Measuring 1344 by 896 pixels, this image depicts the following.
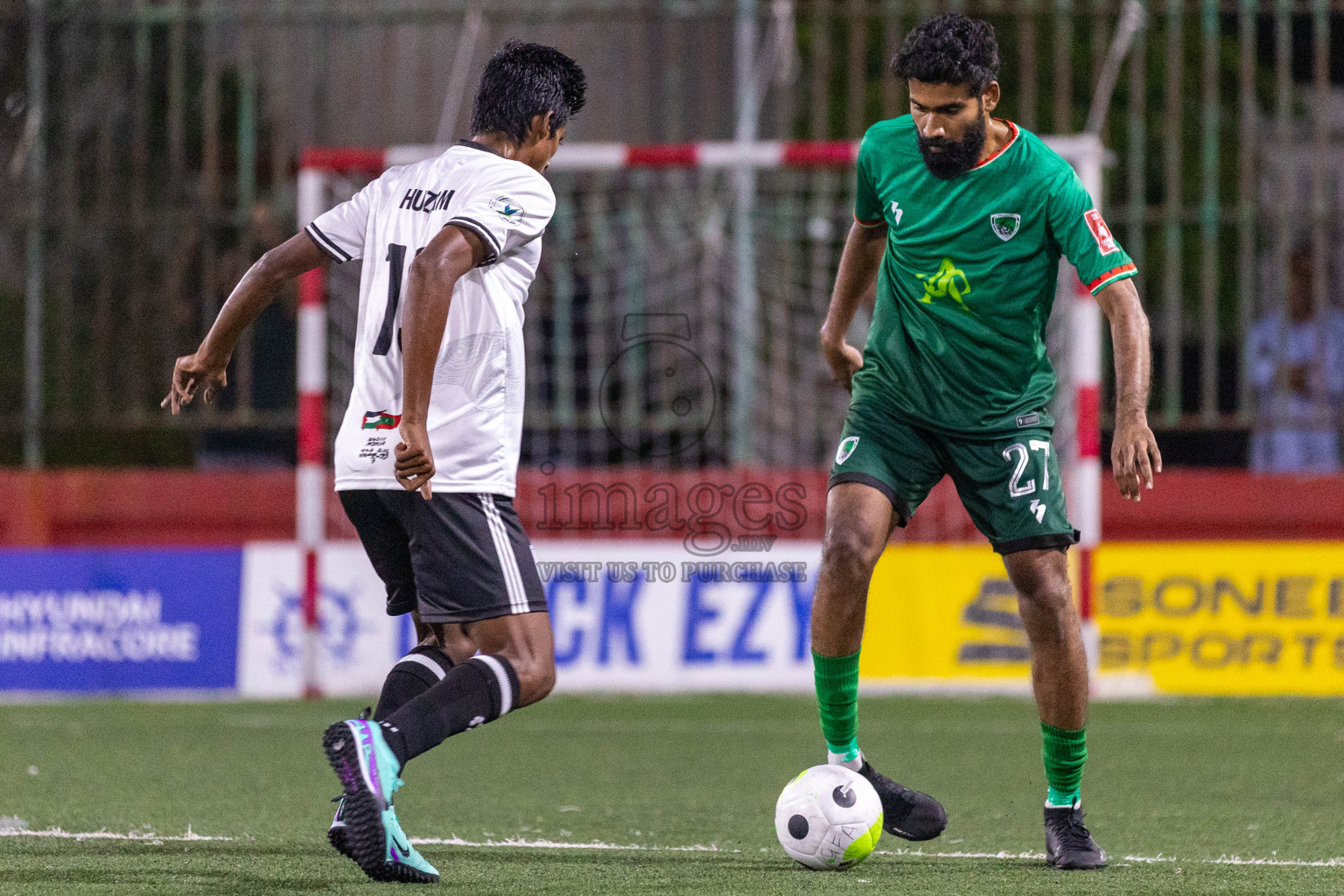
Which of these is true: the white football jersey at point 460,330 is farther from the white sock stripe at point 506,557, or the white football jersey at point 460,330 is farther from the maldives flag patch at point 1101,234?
the maldives flag patch at point 1101,234

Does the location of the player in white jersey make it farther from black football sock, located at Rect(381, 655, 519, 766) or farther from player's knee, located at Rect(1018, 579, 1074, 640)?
player's knee, located at Rect(1018, 579, 1074, 640)

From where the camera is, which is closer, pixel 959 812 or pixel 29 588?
pixel 959 812

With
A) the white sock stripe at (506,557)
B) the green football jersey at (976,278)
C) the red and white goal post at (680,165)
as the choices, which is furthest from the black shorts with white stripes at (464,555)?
the red and white goal post at (680,165)

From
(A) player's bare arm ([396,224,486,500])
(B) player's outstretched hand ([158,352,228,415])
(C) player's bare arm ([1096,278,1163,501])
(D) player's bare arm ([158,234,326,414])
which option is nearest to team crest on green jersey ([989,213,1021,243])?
(C) player's bare arm ([1096,278,1163,501])

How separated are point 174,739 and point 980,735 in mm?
3226

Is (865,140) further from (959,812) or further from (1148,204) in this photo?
(1148,204)

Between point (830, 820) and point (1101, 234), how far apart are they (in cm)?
151

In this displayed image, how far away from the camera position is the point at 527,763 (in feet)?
21.5

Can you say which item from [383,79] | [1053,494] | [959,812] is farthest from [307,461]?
[1053,494]

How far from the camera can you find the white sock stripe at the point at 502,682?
3932mm

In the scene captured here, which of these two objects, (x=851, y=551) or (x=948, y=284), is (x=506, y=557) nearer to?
(x=851, y=551)

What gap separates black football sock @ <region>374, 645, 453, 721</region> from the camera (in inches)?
161

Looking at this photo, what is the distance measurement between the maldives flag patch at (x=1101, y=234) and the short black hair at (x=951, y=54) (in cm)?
40

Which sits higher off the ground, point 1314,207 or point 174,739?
point 1314,207
